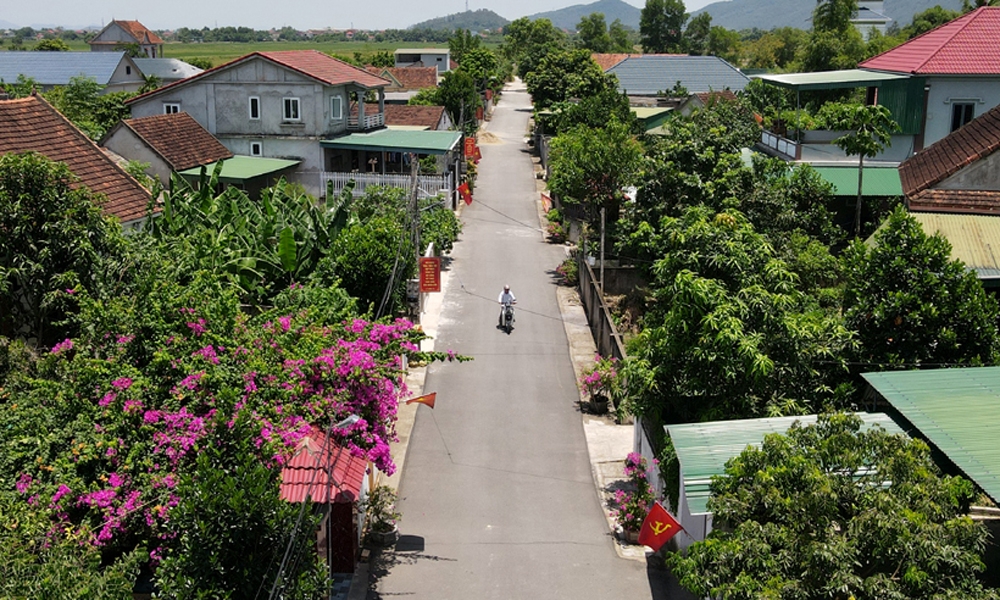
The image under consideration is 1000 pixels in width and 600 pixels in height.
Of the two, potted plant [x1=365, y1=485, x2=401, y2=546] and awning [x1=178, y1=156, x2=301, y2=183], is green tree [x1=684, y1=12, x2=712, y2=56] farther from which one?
potted plant [x1=365, y1=485, x2=401, y2=546]

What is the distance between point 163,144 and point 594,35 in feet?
380

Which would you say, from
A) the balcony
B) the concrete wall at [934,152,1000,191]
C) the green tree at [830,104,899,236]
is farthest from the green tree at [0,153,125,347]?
the balcony

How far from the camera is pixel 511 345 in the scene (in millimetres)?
28094

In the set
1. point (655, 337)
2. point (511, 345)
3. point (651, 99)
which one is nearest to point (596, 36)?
point (651, 99)

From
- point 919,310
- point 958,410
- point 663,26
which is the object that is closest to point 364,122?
point 919,310

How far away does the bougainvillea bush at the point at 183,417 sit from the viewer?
39.1ft

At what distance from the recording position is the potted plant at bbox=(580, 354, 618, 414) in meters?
23.0

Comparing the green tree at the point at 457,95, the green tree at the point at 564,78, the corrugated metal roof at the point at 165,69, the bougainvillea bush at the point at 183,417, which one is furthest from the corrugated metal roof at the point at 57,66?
the bougainvillea bush at the point at 183,417

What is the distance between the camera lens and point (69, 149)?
22.4 m

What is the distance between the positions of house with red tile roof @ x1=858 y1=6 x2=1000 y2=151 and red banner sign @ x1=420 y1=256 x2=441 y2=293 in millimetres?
18299

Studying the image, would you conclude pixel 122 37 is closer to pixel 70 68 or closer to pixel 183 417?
pixel 70 68

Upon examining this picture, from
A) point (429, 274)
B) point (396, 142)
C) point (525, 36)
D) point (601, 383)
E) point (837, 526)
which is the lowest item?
point (601, 383)

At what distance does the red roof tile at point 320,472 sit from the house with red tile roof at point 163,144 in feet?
71.9

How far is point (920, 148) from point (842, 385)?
20.2 m
